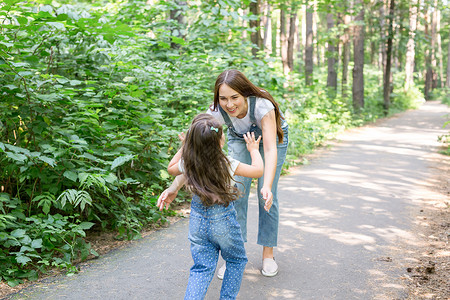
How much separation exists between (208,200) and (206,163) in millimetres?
242

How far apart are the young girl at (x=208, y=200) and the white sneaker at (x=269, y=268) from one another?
3.16ft

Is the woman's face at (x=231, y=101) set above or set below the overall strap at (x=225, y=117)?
above

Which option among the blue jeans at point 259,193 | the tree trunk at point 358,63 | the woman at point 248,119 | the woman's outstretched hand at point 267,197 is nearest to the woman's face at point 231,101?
the woman at point 248,119

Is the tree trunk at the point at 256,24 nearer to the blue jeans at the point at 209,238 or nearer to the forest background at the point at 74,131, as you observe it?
the forest background at the point at 74,131

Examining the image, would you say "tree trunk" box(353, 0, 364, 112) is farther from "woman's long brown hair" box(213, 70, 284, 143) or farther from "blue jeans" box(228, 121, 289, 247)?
"woman's long brown hair" box(213, 70, 284, 143)

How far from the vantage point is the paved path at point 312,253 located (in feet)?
11.4

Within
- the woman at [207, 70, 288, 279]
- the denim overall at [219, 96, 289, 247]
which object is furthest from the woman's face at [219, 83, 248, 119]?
the denim overall at [219, 96, 289, 247]

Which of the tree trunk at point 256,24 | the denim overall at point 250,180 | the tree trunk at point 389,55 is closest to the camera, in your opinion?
the denim overall at point 250,180

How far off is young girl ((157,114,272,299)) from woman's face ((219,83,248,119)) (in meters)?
0.44

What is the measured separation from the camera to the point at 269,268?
3789mm

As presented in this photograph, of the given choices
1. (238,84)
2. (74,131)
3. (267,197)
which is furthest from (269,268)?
(74,131)

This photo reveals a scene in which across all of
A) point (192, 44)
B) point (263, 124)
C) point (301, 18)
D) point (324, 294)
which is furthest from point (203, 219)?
point (301, 18)

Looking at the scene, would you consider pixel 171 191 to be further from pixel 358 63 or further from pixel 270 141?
pixel 358 63

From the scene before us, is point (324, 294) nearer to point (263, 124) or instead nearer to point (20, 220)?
point (263, 124)
